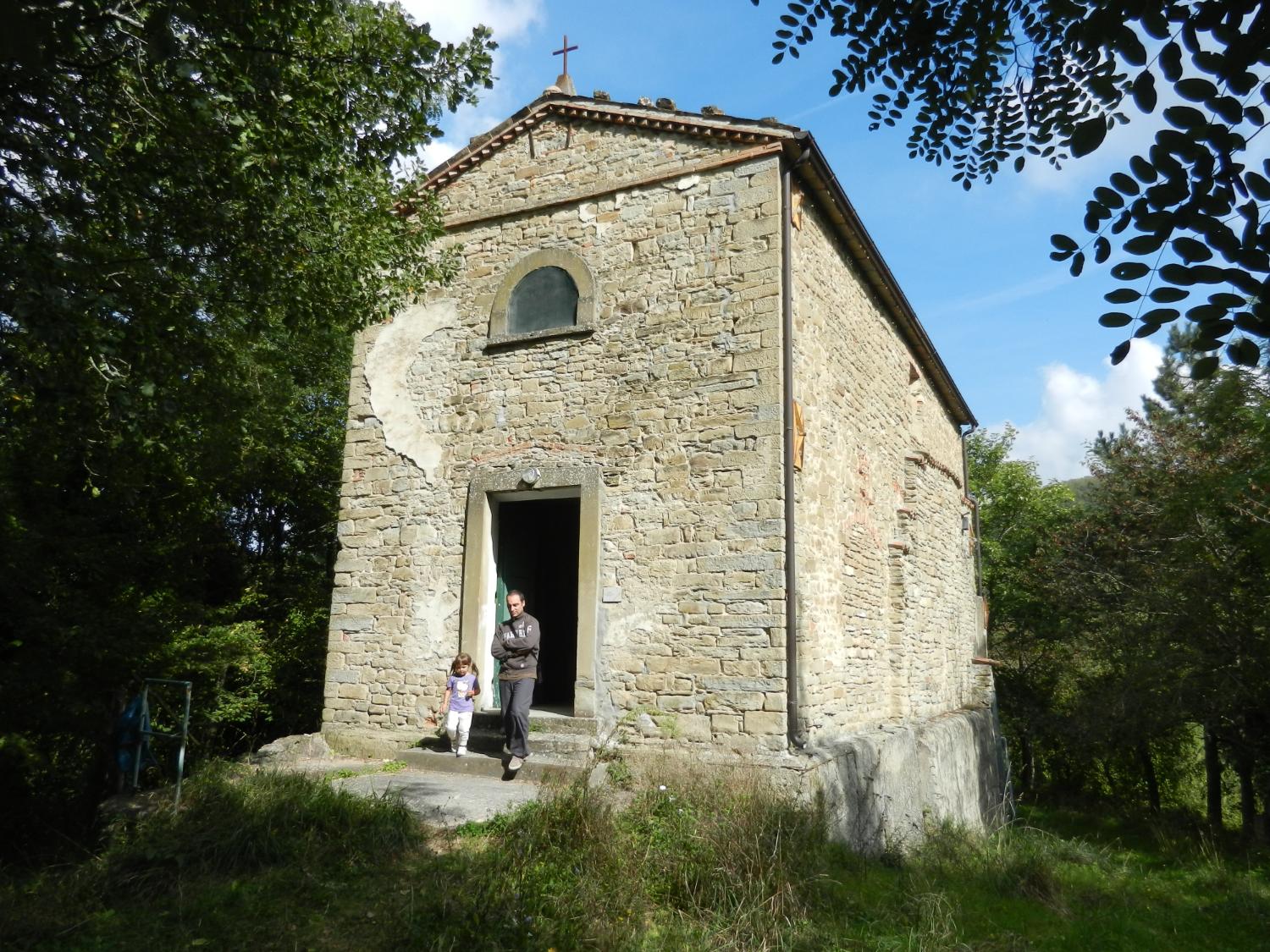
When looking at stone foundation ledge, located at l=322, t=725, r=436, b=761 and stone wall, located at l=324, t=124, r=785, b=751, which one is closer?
stone wall, located at l=324, t=124, r=785, b=751

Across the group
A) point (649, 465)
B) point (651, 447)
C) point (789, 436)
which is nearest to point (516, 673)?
point (649, 465)

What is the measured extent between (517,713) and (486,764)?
622 mm

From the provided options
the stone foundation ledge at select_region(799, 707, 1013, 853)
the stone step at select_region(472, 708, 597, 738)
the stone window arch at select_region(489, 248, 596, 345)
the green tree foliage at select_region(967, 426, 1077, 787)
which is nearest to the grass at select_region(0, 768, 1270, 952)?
the stone foundation ledge at select_region(799, 707, 1013, 853)

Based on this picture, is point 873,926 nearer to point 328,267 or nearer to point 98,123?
point 328,267

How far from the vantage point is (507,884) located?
494 cm

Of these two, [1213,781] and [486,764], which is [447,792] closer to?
[486,764]

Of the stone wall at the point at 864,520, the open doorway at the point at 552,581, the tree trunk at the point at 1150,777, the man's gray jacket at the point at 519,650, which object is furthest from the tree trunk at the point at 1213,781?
the man's gray jacket at the point at 519,650

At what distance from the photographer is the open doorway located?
1027cm

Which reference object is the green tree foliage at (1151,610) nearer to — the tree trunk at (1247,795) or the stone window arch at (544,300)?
the tree trunk at (1247,795)

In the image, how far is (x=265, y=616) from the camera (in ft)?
52.0

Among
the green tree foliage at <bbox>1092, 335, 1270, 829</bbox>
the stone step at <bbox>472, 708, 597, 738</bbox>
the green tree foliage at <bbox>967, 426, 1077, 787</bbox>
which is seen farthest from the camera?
the green tree foliage at <bbox>967, 426, 1077, 787</bbox>

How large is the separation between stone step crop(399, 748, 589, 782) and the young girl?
0.13 metres

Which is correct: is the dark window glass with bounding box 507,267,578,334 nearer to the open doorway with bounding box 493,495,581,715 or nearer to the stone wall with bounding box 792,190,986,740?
the open doorway with bounding box 493,495,581,715

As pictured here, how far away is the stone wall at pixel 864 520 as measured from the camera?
8562 millimetres
